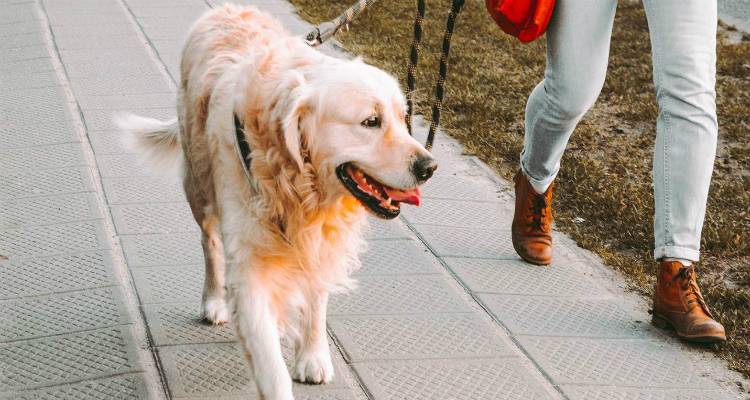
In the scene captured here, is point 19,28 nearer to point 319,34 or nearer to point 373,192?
point 319,34

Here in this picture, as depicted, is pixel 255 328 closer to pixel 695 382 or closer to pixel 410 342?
pixel 410 342

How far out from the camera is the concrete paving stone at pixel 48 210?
4949mm

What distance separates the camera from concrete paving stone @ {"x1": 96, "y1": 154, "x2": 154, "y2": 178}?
5570 mm

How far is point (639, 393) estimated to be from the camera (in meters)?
3.72

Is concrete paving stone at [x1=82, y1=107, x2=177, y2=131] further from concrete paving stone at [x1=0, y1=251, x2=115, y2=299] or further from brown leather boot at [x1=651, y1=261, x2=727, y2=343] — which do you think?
brown leather boot at [x1=651, y1=261, x2=727, y2=343]

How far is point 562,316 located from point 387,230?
3.65 feet

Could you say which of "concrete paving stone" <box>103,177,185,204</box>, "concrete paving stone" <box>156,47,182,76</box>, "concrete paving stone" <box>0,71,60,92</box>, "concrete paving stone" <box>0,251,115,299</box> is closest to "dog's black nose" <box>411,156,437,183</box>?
"concrete paving stone" <box>0,251,115,299</box>

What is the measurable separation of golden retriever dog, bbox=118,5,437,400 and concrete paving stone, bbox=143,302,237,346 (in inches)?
15.1

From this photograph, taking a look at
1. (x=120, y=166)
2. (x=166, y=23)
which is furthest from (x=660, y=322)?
(x=166, y=23)

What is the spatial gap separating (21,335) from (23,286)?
454 millimetres

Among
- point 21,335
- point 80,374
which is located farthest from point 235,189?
point 21,335

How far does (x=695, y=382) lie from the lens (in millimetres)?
3797

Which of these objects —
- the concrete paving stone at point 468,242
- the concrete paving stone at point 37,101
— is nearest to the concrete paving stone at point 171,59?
the concrete paving stone at point 37,101

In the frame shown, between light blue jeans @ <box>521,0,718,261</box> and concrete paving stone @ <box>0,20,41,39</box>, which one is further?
concrete paving stone @ <box>0,20,41,39</box>
